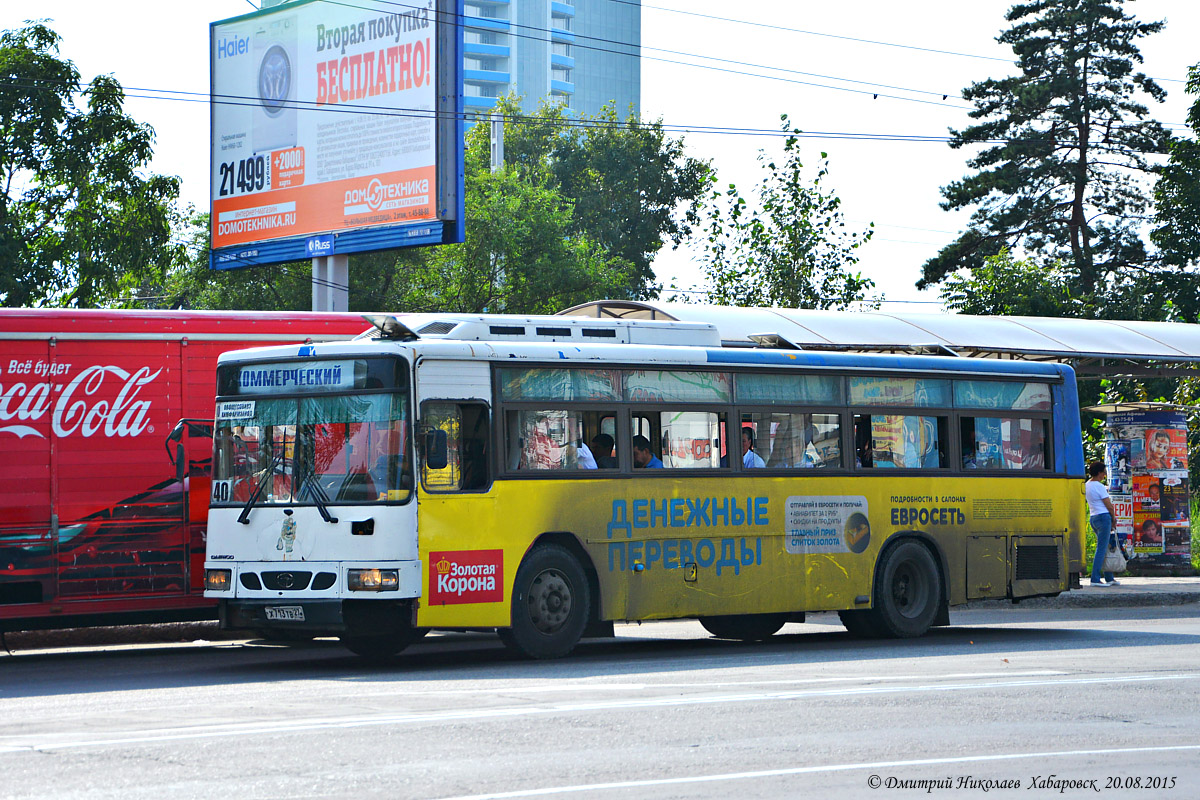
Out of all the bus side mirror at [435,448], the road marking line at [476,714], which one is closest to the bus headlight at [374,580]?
the bus side mirror at [435,448]

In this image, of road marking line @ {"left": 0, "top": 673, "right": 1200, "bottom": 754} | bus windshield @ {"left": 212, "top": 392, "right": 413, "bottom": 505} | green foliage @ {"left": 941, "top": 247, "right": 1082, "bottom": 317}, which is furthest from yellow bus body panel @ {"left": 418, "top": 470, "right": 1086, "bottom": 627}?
green foliage @ {"left": 941, "top": 247, "right": 1082, "bottom": 317}

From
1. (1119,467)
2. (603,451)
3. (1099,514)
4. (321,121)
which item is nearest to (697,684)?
(603,451)

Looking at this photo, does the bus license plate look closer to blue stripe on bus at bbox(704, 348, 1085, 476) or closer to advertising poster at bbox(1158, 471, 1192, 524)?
blue stripe on bus at bbox(704, 348, 1085, 476)

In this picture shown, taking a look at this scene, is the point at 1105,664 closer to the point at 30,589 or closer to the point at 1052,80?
the point at 30,589

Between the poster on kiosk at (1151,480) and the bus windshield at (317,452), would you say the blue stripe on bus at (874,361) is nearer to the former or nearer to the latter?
the bus windshield at (317,452)

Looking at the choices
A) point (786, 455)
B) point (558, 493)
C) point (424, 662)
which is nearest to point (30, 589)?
point (424, 662)

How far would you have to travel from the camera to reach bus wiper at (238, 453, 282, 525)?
1380 cm

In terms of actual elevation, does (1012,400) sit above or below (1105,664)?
above

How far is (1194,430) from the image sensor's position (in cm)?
3794

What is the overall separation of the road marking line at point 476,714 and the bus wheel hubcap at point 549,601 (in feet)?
10.0

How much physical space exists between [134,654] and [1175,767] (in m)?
10.7

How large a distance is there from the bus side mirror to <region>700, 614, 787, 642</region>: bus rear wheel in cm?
467

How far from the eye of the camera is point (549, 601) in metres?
14.1

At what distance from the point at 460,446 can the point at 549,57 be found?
512 ft
